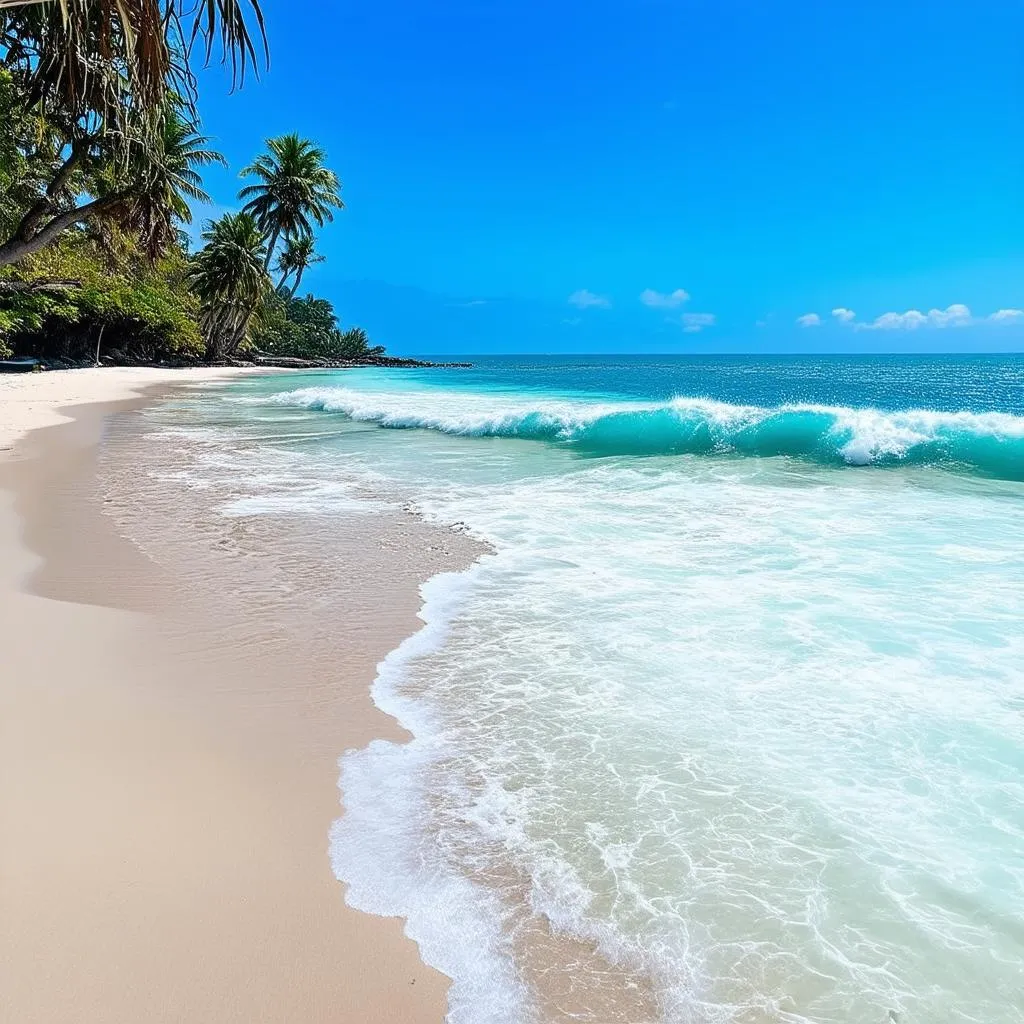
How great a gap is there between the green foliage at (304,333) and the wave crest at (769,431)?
52.7m

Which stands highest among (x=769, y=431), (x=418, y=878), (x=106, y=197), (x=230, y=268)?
(x=230, y=268)

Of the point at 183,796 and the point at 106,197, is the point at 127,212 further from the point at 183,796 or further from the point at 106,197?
the point at 183,796

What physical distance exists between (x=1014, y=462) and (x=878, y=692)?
11.2 meters

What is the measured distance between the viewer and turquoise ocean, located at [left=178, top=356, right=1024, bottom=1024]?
207 cm

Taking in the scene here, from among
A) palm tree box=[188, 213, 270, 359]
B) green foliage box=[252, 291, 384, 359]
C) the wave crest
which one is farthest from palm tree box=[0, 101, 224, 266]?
green foliage box=[252, 291, 384, 359]

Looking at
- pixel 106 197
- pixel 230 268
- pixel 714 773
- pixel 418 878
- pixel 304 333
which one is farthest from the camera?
pixel 304 333

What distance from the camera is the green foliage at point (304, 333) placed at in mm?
71625

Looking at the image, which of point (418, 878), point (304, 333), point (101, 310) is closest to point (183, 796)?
point (418, 878)

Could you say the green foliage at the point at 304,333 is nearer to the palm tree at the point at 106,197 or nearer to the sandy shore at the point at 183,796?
the palm tree at the point at 106,197

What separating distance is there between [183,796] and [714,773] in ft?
7.08

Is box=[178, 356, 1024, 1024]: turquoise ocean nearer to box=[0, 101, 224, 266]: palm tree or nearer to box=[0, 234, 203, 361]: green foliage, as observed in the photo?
box=[0, 101, 224, 266]: palm tree

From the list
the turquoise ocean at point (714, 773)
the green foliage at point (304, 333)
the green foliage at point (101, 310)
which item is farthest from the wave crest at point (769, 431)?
the green foliage at point (304, 333)

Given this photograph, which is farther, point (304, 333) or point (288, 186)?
point (304, 333)

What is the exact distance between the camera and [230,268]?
1981 inches
